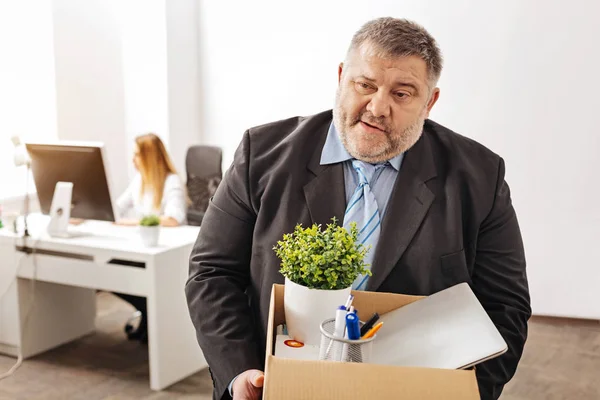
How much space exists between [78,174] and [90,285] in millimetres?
570

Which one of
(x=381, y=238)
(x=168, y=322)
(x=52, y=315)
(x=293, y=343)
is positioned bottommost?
(x=52, y=315)

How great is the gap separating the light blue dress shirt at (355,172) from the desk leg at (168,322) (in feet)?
6.94

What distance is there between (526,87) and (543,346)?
1.62m

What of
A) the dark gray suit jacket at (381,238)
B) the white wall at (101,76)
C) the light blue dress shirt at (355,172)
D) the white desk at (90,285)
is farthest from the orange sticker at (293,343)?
the white wall at (101,76)

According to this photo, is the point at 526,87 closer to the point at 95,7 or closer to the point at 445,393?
the point at 95,7

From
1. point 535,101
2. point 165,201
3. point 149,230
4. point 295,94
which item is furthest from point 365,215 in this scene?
point 295,94

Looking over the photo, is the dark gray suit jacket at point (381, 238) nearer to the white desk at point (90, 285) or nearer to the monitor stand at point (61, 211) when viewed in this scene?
the white desk at point (90, 285)

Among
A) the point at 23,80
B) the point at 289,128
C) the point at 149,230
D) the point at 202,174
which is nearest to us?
the point at 289,128

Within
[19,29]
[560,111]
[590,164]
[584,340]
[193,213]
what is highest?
[19,29]

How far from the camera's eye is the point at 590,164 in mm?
4578

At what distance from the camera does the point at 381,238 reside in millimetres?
1420

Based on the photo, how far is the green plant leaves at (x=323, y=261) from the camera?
1129 millimetres

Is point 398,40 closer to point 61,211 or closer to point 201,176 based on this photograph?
point 61,211

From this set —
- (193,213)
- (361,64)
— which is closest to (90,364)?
(193,213)
